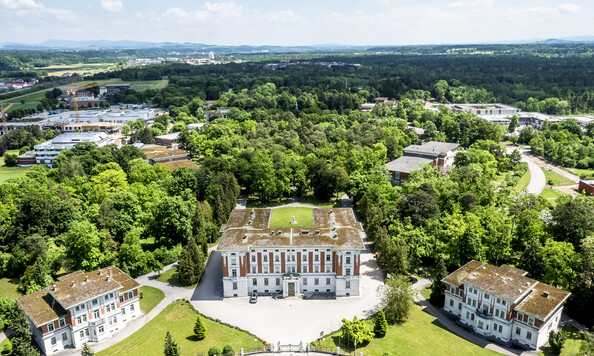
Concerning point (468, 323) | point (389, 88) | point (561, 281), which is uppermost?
point (389, 88)

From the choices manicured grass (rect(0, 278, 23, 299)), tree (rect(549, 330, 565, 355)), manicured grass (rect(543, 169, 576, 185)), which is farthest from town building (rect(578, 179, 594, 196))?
manicured grass (rect(0, 278, 23, 299))

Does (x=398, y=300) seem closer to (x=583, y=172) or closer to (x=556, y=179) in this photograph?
(x=556, y=179)

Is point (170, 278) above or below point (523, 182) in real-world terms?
below

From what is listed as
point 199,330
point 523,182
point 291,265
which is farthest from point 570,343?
point 523,182

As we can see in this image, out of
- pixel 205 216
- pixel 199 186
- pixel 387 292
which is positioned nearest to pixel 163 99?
pixel 199 186

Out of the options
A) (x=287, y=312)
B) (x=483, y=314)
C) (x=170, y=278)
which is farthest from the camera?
(x=170, y=278)

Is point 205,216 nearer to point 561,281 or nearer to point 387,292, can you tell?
point 387,292
